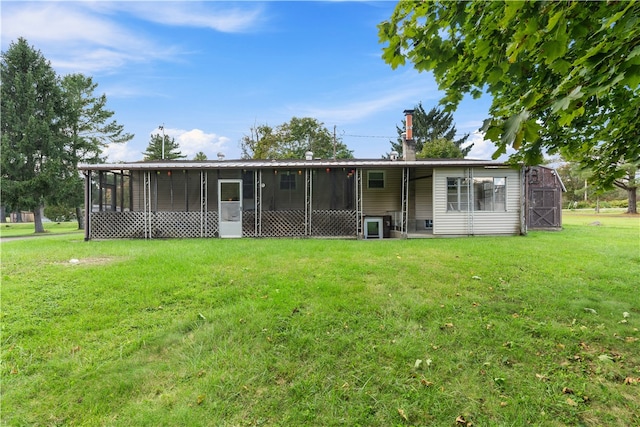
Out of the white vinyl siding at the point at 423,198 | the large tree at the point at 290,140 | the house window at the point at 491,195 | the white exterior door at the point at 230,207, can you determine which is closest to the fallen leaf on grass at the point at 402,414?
the white exterior door at the point at 230,207

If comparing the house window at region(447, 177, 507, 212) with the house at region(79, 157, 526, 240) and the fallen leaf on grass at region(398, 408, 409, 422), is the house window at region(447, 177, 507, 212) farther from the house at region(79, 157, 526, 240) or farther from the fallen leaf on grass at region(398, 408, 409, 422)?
the fallen leaf on grass at region(398, 408, 409, 422)

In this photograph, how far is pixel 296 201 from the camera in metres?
12.6

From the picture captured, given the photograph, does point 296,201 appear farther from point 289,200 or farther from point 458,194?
point 458,194

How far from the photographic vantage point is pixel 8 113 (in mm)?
18109

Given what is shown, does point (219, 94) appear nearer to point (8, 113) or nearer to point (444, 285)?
point (8, 113)

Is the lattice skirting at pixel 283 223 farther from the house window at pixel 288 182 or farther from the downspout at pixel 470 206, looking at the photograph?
the downspout at pixel 470 206

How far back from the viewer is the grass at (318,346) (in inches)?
104

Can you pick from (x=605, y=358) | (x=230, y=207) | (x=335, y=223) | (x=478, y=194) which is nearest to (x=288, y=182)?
(x=230, y=207)

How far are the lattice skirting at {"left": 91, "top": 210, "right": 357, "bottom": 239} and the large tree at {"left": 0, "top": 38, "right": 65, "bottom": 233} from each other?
1153 centimetres

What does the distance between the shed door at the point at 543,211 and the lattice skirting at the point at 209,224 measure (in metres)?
9.74

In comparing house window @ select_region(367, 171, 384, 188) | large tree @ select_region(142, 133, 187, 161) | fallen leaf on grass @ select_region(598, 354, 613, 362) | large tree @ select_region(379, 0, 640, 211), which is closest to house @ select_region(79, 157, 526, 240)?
house window @ select_region(367, 171, 384, 188)

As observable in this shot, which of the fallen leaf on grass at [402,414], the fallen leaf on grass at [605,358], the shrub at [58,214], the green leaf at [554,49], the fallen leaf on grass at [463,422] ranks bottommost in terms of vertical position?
the fallen leaf on grass at [463,422]

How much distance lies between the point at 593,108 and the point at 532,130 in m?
2.75

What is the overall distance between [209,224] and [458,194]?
355 inches
